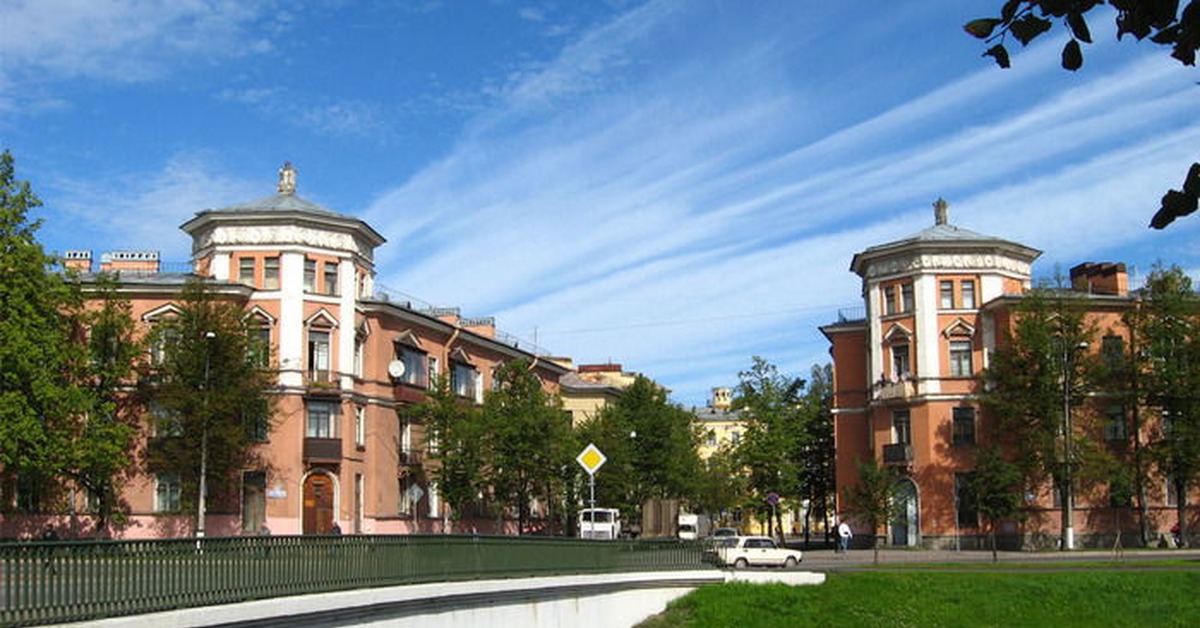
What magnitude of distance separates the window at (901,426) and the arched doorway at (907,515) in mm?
2355

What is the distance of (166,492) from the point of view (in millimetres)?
52969

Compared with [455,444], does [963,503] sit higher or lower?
lower

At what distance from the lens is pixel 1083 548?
198 feet

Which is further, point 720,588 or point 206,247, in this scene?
point 206,247

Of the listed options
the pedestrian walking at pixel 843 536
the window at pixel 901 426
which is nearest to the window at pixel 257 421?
the pedestrian walking at pixel 843 536

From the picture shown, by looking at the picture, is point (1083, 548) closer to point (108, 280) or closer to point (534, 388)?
point (534, 388)

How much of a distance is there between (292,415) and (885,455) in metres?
30.9

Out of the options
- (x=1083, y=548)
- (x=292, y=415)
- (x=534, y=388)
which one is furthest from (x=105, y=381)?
(x=1083, y=548)

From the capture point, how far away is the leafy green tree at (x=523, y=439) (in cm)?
5909

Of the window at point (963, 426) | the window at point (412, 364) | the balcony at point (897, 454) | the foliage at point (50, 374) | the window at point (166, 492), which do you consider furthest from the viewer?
the balcony at point (897, 454)

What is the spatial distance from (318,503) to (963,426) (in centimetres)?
3302

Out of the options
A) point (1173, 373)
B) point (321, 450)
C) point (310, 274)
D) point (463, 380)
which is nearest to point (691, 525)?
point (463, 380)

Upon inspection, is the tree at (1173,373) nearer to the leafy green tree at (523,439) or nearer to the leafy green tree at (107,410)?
the leafy green tree at (523,439)

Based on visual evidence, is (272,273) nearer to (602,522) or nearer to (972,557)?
(602,522)
